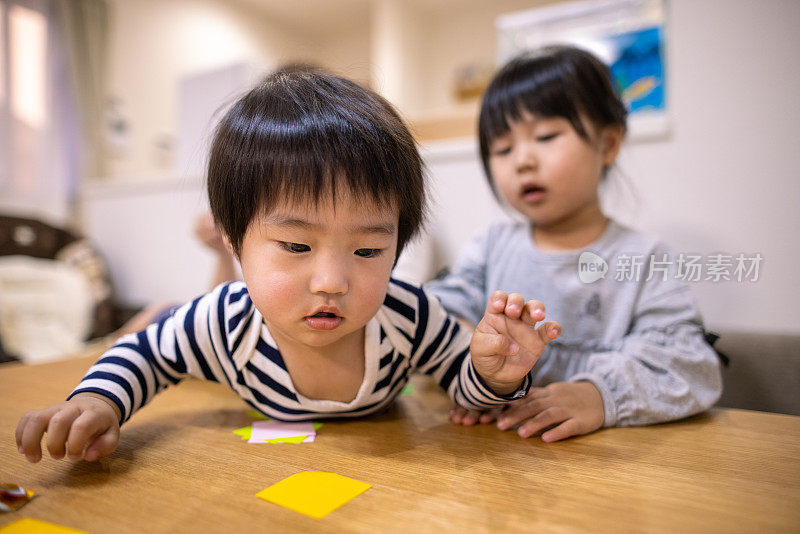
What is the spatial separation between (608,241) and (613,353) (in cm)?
18

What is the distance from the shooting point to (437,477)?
41 cm

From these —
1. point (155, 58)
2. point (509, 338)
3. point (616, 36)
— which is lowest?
point (509, 338)

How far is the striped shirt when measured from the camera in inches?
21.8

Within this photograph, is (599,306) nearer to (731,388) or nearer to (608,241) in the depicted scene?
(608,241)

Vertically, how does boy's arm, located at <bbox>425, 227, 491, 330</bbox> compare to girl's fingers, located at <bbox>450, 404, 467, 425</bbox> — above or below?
above

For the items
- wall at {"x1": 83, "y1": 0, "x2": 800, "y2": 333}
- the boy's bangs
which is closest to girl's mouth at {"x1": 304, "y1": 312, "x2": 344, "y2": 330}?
the boy's bangs

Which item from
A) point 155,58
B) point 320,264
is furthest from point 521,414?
point 155,58

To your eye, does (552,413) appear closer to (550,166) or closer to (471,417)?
(471,417)

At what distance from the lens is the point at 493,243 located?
855 millimetres

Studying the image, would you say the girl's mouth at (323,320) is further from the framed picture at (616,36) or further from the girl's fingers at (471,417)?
the framed picture at (616,36)

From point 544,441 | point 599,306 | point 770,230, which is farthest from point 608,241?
point 544,441

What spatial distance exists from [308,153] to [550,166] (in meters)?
0.39

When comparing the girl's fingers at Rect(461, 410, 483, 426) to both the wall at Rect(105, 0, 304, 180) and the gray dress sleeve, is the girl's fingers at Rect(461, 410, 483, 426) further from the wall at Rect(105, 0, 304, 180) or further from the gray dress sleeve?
the wall at Rect(105, 0, 304, 180)

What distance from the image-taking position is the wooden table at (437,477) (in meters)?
0.34
